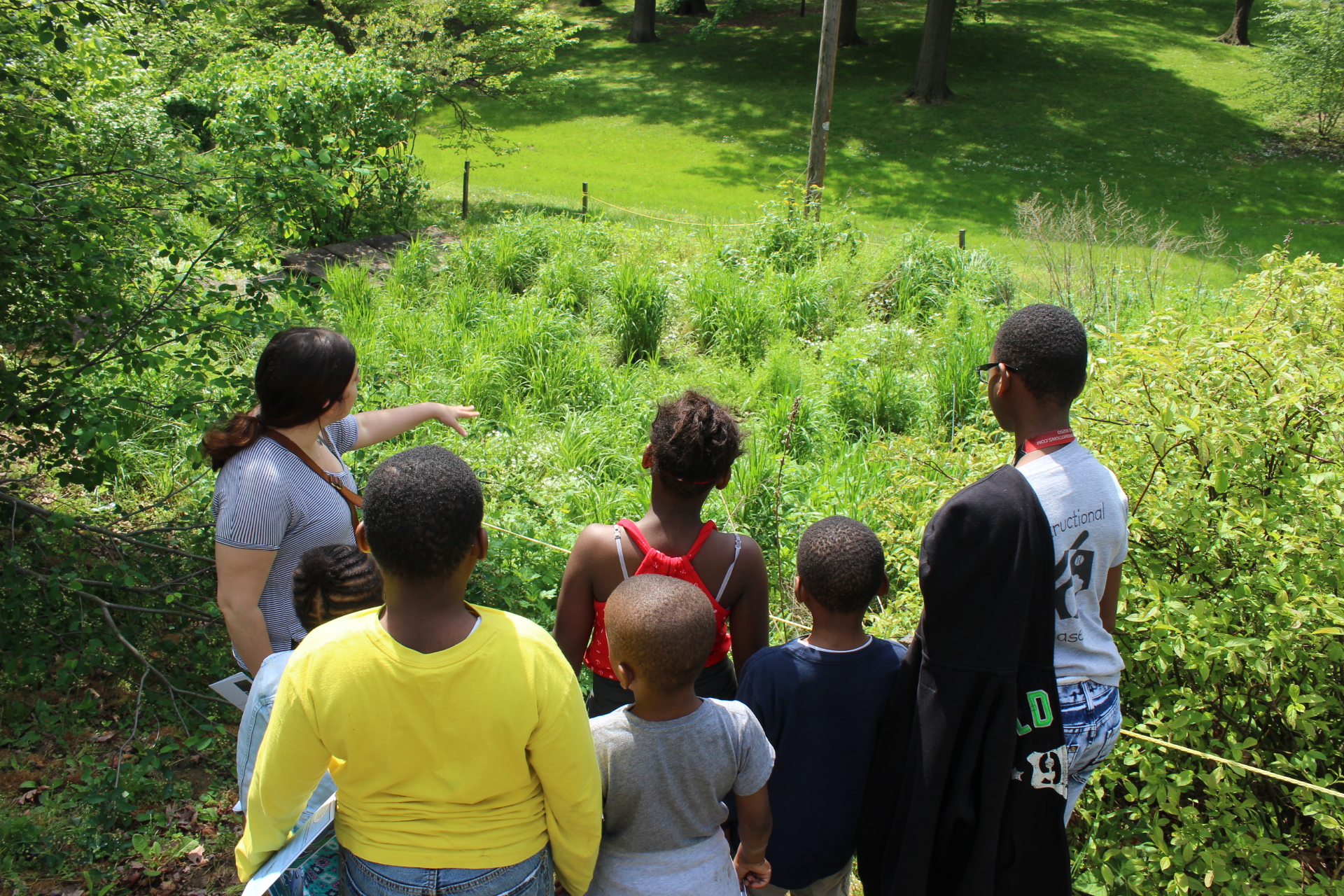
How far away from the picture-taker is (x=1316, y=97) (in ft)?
66.7

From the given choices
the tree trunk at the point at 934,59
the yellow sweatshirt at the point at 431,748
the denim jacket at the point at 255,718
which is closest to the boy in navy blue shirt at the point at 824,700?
the yellow sweatshirt at the point at 431,748

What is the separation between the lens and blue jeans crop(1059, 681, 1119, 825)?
7.37 feet

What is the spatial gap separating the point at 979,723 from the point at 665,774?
2.55 feet

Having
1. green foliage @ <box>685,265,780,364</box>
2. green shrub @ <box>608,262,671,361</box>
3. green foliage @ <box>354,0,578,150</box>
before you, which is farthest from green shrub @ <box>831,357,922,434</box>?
green foliage @ <box>354,0,578,150</box>

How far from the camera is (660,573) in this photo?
7.66 ft

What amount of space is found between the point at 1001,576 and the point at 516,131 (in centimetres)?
2230

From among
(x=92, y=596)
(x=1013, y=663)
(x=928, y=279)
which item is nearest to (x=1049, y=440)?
(x=1013, y=663)

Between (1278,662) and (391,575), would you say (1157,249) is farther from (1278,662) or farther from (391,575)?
(391,575)

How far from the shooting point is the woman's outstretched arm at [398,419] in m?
3.24

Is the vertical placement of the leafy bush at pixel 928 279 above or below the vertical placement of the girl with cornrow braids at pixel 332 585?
below

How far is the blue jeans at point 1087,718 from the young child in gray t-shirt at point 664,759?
83cm

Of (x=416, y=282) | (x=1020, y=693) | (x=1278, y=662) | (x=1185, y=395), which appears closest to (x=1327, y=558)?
(x=1278, y=662)

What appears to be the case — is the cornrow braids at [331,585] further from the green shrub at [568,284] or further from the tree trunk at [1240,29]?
the tree trunk at [1240,29]

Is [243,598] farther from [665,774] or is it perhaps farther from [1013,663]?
[1013,663]
